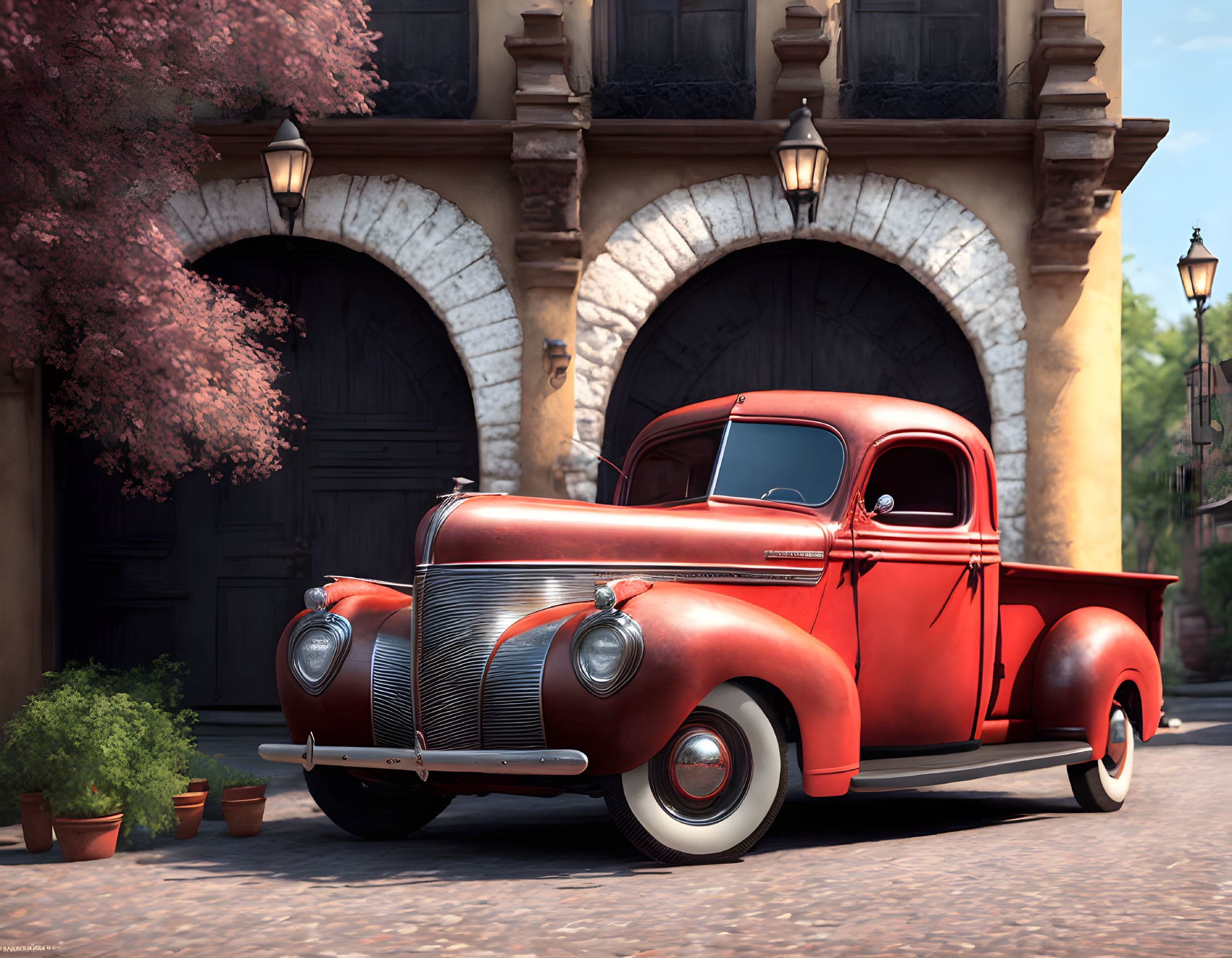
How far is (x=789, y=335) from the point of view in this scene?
1086cm

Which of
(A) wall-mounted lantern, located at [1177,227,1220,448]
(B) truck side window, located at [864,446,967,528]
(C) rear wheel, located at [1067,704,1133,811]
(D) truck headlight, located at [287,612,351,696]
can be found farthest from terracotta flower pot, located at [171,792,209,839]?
(A) wall-mounted lantern, located at [1177,227,1220,448]

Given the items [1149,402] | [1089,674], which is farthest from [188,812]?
[1149,402]

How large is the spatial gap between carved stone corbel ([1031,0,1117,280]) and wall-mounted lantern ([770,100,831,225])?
191 centimetres

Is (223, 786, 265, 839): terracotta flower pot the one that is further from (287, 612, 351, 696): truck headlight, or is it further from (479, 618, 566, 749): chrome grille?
(479, 618, 566, 749): chrome grille

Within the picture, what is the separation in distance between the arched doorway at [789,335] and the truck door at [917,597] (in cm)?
437

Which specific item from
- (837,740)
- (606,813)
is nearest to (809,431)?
(837,740)

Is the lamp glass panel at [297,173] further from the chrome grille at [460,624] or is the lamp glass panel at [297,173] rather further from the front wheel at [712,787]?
the front wheel at [712,787]

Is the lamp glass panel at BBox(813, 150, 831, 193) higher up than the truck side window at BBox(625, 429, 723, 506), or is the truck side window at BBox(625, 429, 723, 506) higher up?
the lamp glass panel at BBox(813, 150, 831, 193)

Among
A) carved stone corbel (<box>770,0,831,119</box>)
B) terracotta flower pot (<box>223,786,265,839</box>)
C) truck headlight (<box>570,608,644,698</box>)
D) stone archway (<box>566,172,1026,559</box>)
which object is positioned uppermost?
carved stone corbel (<box>770,0,831,119</box>)

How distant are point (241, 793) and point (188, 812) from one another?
25 centimetres

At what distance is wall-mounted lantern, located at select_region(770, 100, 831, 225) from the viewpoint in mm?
9430

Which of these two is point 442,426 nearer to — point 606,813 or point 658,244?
point 658,244

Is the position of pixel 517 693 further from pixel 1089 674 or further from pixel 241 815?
pixel 1089 674

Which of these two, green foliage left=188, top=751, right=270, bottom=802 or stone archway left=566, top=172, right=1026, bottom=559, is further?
stone archway left=566, top=172, right=1026, bottom=559
